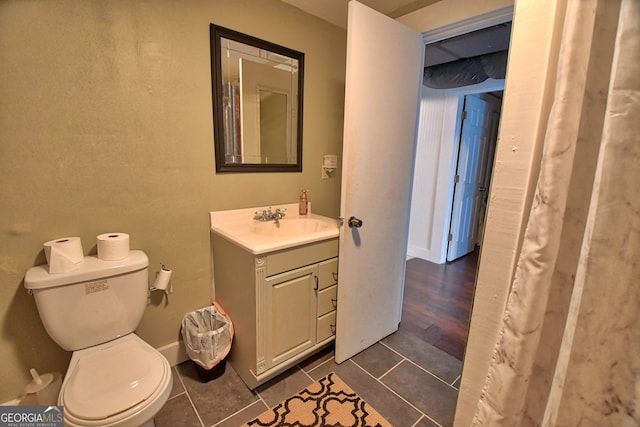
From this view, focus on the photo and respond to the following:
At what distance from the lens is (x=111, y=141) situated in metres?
1.37

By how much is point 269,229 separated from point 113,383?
107cm

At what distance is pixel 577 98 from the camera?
61 cm

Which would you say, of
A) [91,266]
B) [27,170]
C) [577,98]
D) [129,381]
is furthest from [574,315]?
[27,170]

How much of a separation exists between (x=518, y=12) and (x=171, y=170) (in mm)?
1635

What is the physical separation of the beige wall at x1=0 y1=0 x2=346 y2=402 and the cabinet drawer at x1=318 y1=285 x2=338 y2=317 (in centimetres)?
76

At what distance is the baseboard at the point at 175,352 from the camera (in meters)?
1.70

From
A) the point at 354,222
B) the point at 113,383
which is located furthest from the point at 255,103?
the point at 113,383

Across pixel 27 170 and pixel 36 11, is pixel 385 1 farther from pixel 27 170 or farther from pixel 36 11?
pixel 27 170

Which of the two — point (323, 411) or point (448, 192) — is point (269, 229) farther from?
point (448, 192)

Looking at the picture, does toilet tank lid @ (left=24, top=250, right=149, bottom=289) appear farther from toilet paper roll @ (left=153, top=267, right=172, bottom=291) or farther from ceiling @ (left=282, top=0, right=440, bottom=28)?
ceiling @ (left=282, top=0, right=440, bottom=28)

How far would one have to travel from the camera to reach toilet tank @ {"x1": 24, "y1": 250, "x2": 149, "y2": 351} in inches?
46.0

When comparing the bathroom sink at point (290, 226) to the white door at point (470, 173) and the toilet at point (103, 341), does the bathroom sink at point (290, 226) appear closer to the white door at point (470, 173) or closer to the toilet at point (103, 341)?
the toilet at point (103, 341)
